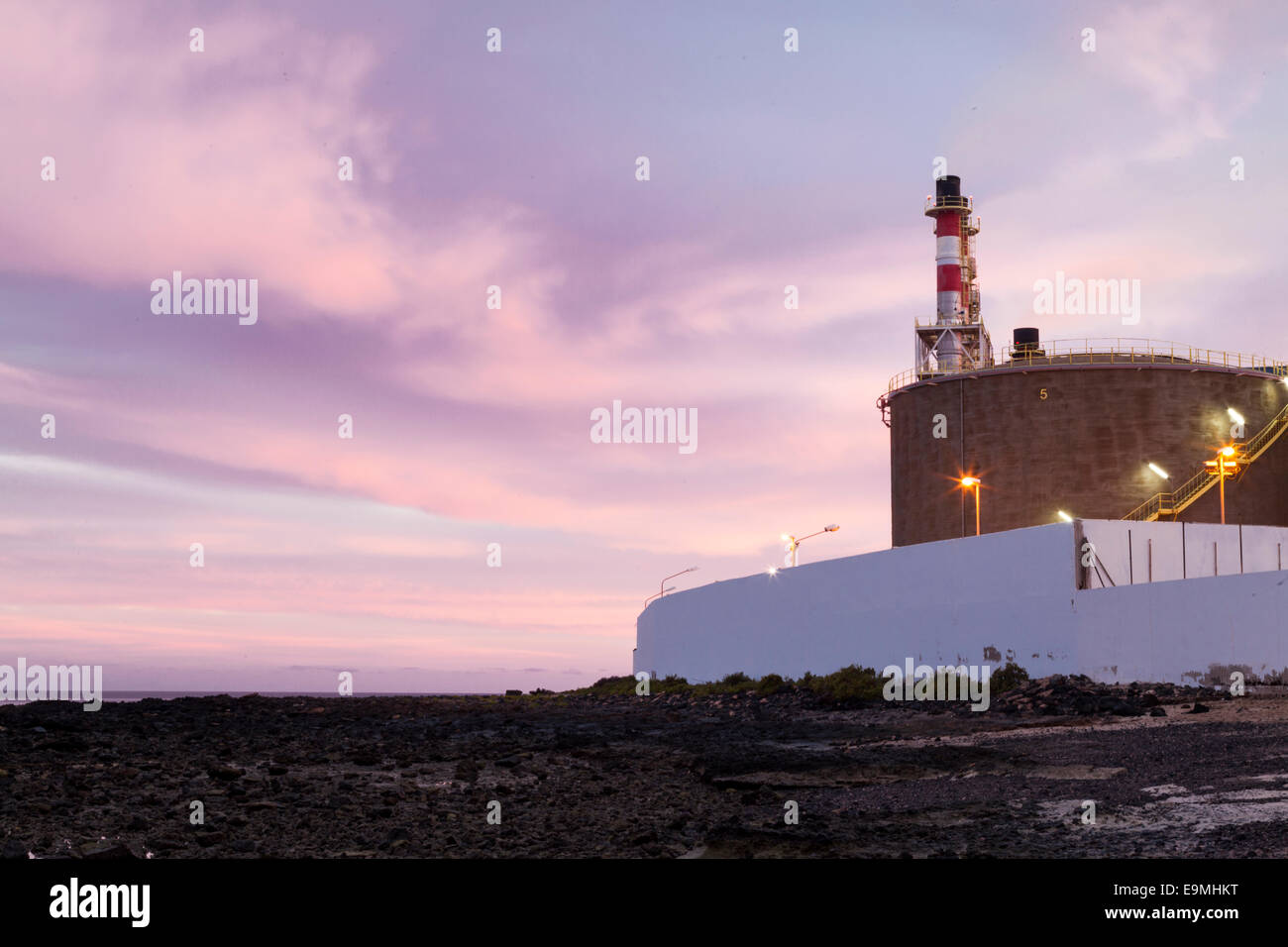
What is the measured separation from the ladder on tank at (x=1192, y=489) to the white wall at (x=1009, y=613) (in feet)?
36.8

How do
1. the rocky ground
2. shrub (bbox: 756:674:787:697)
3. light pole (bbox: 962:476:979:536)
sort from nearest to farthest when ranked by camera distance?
the rocky ground < shrub (bbox: 756:674:787:697) < light pole (bbox: 962:476:979:536)

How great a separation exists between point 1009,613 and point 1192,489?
1771cm

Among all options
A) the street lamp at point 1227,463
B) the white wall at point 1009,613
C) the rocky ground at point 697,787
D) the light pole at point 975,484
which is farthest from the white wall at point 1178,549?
the light pole at point 975,484

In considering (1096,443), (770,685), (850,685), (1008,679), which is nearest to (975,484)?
(1096,443)

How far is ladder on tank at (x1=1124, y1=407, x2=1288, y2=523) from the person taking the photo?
44625 mm

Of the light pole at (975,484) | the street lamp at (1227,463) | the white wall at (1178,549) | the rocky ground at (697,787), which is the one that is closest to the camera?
the rocky ground at (697,787)

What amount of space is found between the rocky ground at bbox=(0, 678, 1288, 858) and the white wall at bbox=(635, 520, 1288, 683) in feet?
4.75

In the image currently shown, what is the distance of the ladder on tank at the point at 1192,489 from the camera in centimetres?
4462

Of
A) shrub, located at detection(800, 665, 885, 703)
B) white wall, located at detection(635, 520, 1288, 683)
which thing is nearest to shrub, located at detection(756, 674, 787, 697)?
white wall, located at detection(635, 520, 1288, 683)

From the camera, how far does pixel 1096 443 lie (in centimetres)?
4731

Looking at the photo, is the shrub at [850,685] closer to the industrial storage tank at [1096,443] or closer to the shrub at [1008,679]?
the shrub at [1008,679]

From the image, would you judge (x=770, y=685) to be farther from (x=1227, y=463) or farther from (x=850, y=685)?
(x=1227, y=463)

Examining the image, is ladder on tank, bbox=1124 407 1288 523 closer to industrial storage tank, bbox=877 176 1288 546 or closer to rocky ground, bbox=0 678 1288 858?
industrial storage tank, bbox=877 176 1288 546
